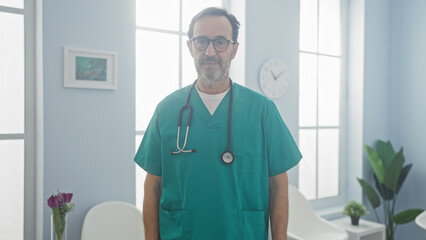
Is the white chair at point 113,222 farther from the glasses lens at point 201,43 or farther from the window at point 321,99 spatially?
the window at point 321,99

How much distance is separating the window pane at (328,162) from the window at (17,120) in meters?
2.44

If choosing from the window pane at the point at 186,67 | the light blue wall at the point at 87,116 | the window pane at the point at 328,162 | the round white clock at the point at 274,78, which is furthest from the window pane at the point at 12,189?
the window pane at the point at 328,162

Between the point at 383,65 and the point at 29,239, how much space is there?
3409 mm

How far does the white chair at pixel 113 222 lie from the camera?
2.02 meters

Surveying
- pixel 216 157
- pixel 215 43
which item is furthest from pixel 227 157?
pixel 215 43

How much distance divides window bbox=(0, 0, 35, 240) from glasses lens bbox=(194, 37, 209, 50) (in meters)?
1.26

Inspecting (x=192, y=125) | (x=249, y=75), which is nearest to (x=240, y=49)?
(x=249, y=75)

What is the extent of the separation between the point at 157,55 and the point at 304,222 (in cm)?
166

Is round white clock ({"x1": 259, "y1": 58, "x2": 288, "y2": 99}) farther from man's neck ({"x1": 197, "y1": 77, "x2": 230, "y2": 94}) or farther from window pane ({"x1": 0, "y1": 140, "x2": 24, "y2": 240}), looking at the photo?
window pane ({"x1": 0, "y1": 140, "x2": 24, "y2": 240})

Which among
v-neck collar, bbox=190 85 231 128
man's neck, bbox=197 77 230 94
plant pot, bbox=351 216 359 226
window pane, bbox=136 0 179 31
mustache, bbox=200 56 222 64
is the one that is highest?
window pane, bbox=136 0 179 31

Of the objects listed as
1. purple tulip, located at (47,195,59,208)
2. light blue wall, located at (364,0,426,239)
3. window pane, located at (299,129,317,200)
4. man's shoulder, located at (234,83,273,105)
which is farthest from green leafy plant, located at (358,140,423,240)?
purple tulip, located at (47,195,59,208)

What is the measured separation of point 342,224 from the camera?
2.96 metres

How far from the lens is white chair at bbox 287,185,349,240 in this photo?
2.58m

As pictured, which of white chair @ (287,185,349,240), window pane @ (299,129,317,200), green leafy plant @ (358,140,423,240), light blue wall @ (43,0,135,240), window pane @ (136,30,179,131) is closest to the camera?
light blue wall @ (43,0,135,240)
